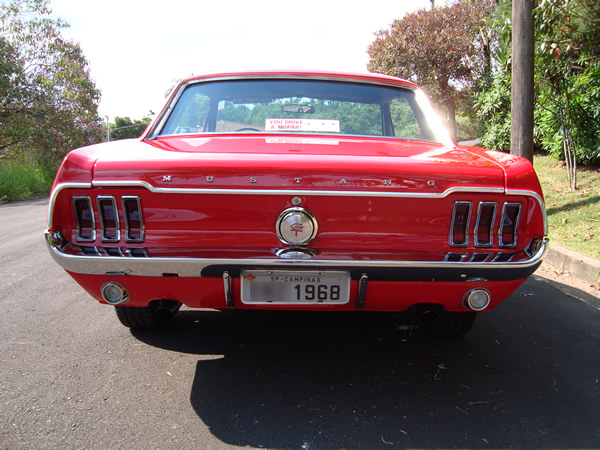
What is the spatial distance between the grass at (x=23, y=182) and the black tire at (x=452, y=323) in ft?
43.0

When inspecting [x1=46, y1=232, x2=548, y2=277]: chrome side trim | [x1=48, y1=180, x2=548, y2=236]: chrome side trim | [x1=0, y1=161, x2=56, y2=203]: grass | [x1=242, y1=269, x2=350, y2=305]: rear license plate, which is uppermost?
[x1=48, y1=180, x2=548, y2=236]: chrome side trim

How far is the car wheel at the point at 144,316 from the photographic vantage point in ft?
9.52

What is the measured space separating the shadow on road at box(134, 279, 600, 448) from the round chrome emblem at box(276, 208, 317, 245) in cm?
84

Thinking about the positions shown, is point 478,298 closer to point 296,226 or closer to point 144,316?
point 296,226

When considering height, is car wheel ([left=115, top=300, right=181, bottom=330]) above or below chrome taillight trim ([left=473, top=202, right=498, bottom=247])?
below

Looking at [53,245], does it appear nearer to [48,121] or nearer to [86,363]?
[86,363]

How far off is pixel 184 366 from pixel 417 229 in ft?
5.09

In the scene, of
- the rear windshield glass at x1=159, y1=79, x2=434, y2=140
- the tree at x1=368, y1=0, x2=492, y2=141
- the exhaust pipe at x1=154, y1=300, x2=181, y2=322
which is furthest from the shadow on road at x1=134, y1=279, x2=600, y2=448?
the tree at x1=368, y1=0, x2=492, y2=141

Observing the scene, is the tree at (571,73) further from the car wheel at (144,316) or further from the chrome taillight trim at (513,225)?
the car wheel at (144,316)

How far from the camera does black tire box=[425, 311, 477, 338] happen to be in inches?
113

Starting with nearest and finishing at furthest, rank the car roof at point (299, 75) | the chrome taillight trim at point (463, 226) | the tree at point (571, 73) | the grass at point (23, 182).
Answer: the chrome taillight trim at point (463, 226) → the car roof at point (299, 75) → the tree at point (571, 73) → the grass at point (23, 182)

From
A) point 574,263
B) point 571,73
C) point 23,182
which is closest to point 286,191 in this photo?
point 574,263

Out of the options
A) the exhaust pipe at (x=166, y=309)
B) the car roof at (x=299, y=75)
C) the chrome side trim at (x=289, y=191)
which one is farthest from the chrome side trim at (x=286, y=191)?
the car roof at (x=299, y=75)

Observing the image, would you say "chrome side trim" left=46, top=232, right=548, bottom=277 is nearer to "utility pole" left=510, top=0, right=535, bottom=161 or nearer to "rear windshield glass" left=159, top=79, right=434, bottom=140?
"rear windshield glass" left=159, top=79, right=434, bottom=140
